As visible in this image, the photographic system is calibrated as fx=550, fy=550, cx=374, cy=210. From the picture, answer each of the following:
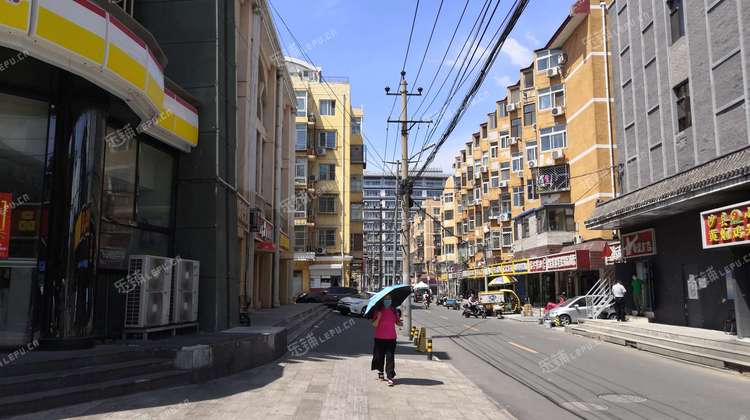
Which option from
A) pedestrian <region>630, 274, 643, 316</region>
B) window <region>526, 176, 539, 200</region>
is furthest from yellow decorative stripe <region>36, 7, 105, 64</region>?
window <region>526, 176, 539, 200</region>

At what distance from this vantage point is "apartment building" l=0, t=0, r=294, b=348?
8797mm

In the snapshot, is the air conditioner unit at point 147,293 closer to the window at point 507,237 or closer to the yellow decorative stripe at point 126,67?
the yellow decorative stripe at point 126,67

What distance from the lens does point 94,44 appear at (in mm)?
8344

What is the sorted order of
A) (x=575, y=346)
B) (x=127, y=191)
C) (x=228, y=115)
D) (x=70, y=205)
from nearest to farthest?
(x=70, y=205) < (x=127, y=191) < (x=228, y=115) < (x=575, y=346)

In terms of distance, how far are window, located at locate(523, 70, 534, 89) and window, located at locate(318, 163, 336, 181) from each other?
19.4 metres

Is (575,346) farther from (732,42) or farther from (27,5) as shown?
(27,5)

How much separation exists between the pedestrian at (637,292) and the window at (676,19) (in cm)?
959

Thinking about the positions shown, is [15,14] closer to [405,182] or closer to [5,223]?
[5,223]

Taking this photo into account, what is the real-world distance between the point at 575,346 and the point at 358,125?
43.9 m

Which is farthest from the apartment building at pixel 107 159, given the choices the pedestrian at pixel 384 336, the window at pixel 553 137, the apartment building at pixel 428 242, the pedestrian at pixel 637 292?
the apartment building at pixel 428 242

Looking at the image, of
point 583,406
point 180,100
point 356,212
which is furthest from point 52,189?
point 356,212

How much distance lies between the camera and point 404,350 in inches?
607

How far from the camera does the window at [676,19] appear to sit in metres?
18.8

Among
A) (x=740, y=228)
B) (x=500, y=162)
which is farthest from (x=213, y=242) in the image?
(x=500, y=162)
